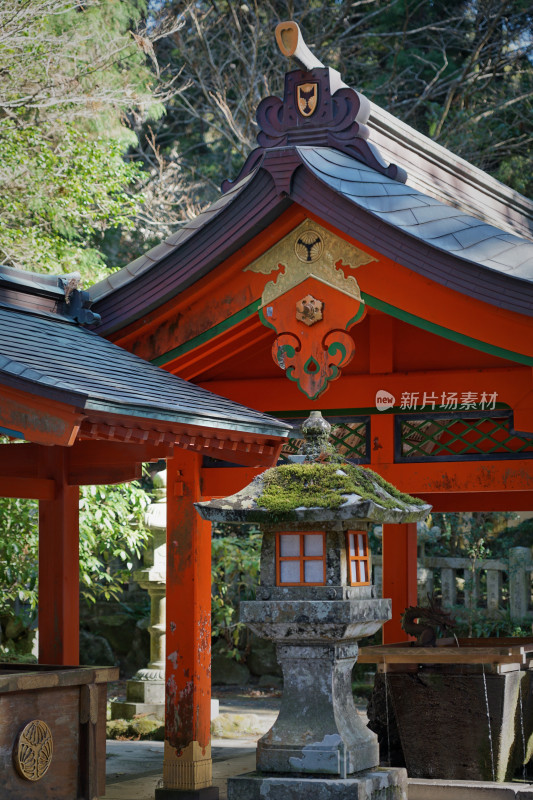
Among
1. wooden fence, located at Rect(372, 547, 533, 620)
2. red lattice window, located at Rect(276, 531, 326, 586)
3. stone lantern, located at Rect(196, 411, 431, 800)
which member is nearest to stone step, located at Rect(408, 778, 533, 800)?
stone lantern, located at Rect(196, 411, 431, 800)

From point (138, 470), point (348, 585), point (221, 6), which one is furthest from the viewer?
point (221, 6)

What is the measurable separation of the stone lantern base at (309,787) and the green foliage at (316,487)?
125 cm

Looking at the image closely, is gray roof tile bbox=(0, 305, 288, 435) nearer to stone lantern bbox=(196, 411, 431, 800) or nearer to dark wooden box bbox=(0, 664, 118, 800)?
stone lantern bbox=(196, 411, 431, 800)

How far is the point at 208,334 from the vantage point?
7090 millimetres

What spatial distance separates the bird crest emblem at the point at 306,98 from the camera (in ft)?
22.7

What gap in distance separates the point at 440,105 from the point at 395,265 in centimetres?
1360

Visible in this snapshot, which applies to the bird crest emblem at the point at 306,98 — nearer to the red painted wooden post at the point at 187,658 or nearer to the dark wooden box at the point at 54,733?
the red painted wooden post at the point at 187,658

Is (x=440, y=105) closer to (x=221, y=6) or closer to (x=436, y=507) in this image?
(x=221, y=6)

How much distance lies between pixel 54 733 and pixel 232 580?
946 cm

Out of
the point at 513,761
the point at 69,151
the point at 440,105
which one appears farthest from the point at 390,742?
the point at 440,105

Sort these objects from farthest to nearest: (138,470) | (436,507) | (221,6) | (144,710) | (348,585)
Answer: (221,6), (144,710), (436,507), (138,470), (348,585)

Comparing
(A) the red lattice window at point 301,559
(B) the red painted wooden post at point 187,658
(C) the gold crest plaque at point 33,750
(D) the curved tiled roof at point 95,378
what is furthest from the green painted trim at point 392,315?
(C) the gold crest plaque at point 33,750

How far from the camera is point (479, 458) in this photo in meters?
6.86

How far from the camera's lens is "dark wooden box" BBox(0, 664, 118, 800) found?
5.07 metres
